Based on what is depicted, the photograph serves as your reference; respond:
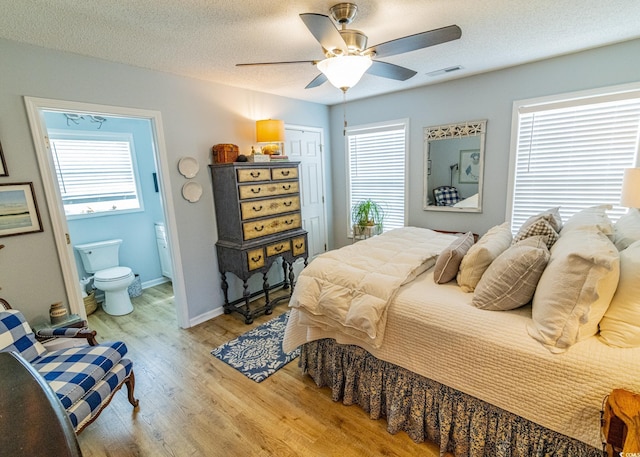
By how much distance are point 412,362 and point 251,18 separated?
7.58 feet

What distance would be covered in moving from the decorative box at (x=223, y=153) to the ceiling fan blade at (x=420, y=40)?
1.88 metres

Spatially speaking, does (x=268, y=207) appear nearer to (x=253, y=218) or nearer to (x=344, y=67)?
(x=253, y=218)

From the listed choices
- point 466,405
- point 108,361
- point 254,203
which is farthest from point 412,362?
point 254,203

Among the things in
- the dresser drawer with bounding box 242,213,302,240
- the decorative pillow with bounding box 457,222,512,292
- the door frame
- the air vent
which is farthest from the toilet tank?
the air vent

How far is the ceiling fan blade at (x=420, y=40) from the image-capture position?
1563 millimetres

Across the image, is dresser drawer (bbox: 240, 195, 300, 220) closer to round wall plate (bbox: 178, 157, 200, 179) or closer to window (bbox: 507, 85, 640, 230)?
round wall plate (bbox: 178, 157, 200, 179)

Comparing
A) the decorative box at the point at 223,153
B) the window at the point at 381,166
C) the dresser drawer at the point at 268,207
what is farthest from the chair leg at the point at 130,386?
the window at the point at 381,166

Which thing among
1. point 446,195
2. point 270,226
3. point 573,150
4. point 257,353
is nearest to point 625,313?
point 573,150

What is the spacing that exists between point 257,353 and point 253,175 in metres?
1.76

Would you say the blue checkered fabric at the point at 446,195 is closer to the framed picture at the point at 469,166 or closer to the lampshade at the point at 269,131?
the framed picture at the point at 469,166

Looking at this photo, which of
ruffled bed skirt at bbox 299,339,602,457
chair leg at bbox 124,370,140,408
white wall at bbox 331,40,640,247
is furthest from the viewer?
white wall at bbox 331,40,640,247

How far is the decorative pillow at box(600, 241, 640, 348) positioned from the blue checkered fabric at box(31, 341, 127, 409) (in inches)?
100.0

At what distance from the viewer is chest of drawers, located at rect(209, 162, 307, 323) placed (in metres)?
3.06

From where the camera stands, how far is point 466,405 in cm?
154
